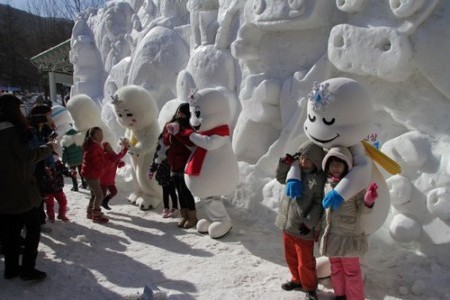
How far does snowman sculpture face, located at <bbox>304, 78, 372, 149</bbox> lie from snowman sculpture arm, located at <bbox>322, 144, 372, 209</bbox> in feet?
0.47

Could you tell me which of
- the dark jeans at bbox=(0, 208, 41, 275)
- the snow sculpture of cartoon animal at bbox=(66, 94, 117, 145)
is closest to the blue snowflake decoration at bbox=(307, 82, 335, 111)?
the dark jeans at bbox=(0, 208, 41, 275)

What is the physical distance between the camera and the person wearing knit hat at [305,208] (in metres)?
2.52

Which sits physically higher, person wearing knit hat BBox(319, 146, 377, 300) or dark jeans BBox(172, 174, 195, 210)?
person wearing knit hat BBox(319, 146, 377, 300)

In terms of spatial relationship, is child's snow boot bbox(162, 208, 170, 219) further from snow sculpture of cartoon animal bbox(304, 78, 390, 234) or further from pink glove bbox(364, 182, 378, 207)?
pink glove bbox(364, 182, 378, 207)

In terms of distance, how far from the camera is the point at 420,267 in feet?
9.38

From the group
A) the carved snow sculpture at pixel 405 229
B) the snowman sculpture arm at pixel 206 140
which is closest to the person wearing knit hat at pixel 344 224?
the carved snow sculpture at pixel 405 229

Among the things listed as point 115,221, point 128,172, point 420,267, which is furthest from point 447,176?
point 128,172

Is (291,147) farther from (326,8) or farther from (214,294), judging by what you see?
(214,294)

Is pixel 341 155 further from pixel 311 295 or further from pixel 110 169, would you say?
pixel 110 169

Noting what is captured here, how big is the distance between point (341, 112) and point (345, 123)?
0.07 meters

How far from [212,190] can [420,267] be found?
5.45 ft

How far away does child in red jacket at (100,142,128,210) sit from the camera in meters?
4.22

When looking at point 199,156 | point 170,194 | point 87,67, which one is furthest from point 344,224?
point 87,67

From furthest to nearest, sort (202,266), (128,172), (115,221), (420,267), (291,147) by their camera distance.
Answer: (128,172), (115,221), (291,147), (202,266), (420,267)
